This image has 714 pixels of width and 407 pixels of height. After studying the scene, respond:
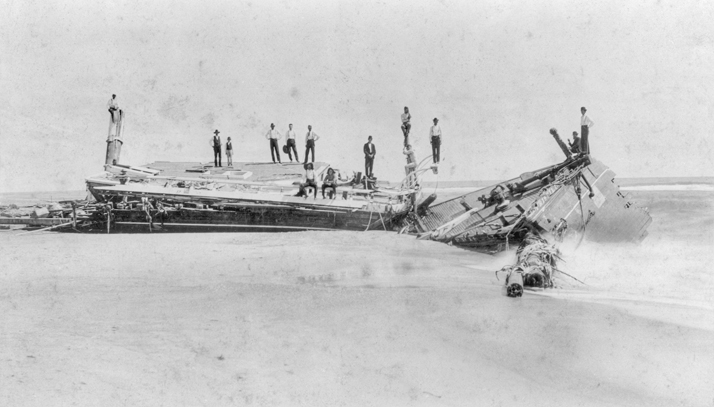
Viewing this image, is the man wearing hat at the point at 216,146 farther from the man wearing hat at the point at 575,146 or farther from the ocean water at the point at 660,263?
the ocean water at the point at 660,263

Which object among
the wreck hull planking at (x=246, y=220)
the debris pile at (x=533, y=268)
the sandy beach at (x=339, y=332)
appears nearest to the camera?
the sandy beach at (x=339, y=332)

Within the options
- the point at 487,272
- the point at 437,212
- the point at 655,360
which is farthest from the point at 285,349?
the point at 437,212

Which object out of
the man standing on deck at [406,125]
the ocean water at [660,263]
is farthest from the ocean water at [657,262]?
the man standing on deck at [406,125]

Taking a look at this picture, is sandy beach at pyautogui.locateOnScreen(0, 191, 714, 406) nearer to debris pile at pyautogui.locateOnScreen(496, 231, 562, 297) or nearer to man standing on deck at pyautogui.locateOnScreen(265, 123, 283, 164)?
debris pile at pyautogui.locateOnScreen(496, 231, 562, 297)

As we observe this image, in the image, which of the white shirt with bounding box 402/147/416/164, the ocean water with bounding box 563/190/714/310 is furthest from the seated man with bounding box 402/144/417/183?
the ocean water with bounding box 563/190/714/310

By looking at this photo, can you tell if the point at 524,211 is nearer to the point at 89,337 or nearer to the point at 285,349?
the point at 285,349

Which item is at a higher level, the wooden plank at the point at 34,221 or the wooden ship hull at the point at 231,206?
the wooden ship hull at the point at 231,206

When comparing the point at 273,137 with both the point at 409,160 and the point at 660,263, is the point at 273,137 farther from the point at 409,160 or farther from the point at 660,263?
the point at 660,263

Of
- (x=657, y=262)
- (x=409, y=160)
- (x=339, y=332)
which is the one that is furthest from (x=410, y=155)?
(x=339, y=332)

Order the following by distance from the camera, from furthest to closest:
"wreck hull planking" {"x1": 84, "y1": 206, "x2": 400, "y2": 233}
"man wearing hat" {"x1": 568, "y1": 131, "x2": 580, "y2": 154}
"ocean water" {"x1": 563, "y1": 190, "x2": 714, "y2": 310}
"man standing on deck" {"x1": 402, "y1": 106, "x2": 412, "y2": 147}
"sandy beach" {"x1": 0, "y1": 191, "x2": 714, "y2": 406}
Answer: "man standing on deck" {"x1": 402, "y1": 106, "x2": 412, "y2": 147}
"man wearing hat" {"x1": 568, "y1": 131, "x2": 580, "y2": 154}
"wreck hull planking" {"x1": 84, "y1": 206, "x2": 400, "y2": 233}
"ocean water" {"x1": 563, "y1": 190, "x2": 714, "y2": 310}
"sandy beach" {"x1": 0, "y1": 191, "x2": 714, "y2": 406}
